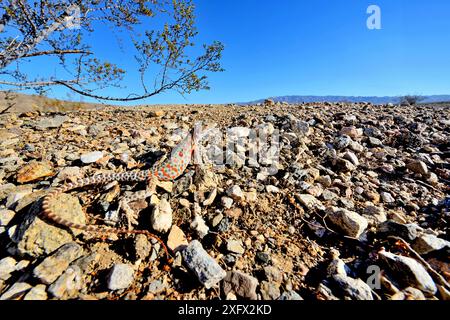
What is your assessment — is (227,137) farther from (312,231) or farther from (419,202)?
(419,202)

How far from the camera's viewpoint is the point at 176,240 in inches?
110

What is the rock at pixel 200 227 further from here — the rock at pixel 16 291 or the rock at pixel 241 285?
the rock at pixel 16 291

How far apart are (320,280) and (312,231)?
29.9 inches

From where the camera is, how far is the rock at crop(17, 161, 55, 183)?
3789 millimetres

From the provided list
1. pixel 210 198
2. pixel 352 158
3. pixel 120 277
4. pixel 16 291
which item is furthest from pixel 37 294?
pixel 352 158

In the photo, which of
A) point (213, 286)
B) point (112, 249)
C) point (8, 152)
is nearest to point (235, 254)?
point (213, 286)

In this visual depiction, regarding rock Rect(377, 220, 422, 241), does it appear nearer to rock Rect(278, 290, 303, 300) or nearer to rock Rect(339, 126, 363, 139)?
rock Rect(278, 290, 303, 300)

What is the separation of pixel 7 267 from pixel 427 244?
16.6 feet

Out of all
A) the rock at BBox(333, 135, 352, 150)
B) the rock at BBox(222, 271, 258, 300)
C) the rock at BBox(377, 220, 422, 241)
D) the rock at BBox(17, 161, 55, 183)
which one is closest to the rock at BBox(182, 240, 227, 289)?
the rock at BBox(222, 271, 258, 300)

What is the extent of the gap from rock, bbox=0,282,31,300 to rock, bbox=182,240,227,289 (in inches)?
64.9

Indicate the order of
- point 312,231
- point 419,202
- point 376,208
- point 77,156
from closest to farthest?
point 312,231 < point 376,208 < point 419,202 < point 77,156

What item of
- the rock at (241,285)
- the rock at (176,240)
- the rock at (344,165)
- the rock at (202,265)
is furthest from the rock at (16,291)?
the rock at (344,165)

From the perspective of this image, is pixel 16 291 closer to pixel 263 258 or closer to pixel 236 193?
pixel 263 258

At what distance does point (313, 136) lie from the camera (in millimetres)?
6090
